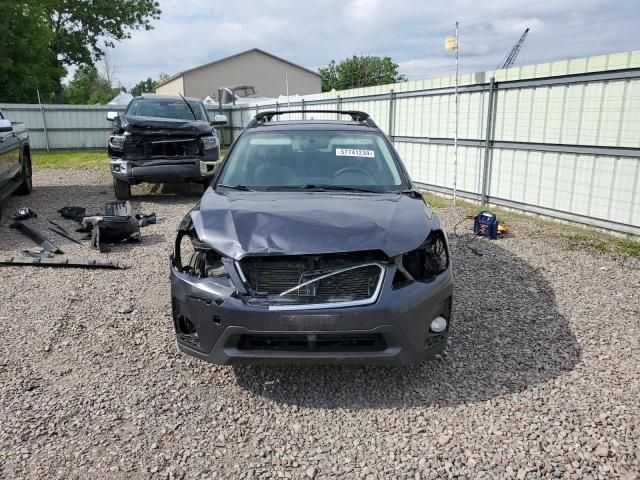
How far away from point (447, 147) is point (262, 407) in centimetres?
811

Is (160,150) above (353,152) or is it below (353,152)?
below

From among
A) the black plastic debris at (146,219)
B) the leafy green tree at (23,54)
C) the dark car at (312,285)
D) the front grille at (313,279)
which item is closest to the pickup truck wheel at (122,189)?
the black plastic debris at (146,219)

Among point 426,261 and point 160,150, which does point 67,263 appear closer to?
point 160,150

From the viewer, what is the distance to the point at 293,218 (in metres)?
3.17

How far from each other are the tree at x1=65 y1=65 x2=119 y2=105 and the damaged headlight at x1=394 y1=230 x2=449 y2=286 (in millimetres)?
60017

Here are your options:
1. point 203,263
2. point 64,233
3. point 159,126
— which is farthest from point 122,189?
point 203,263

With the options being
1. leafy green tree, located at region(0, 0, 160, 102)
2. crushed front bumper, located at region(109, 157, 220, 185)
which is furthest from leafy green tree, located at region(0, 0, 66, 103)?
crushed front bumper, located at region(109, 157, 220, 185)

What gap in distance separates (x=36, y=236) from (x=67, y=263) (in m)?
1.58

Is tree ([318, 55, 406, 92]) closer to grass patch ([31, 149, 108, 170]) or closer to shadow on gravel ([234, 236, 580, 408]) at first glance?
grass patch ([31, 149, 108, 170])

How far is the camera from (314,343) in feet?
9.39

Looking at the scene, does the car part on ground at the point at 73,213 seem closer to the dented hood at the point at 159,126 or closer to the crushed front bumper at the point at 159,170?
the crushed front bumper at the point at 159,170

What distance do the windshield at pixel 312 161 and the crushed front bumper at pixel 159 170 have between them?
478 cm

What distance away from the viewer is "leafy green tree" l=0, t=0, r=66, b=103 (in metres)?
19.2

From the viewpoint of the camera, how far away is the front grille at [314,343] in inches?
112
